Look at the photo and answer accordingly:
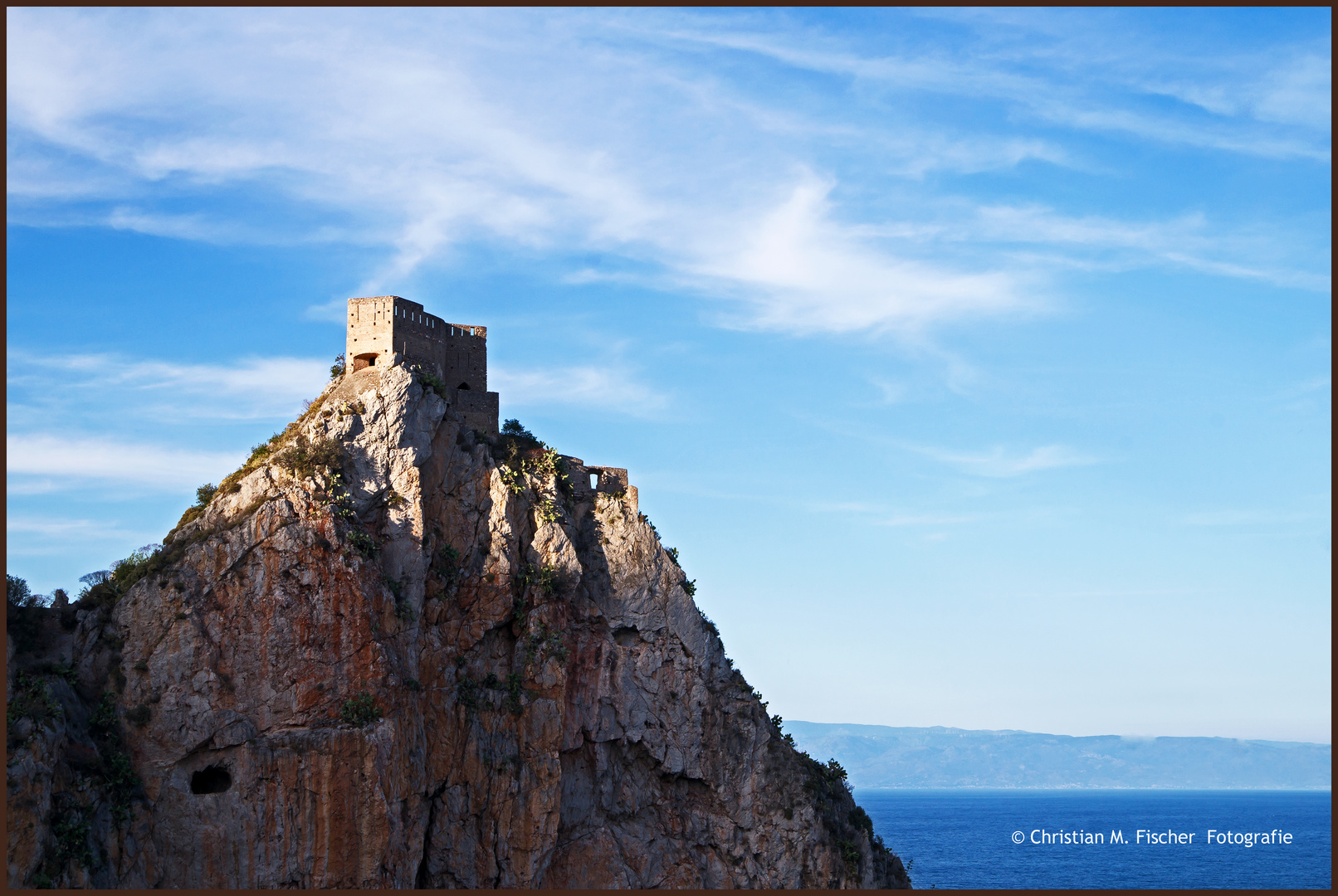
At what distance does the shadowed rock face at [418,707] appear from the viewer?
5562 centimetres

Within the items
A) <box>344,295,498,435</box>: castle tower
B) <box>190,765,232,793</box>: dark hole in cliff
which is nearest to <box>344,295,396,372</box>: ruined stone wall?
<box>344,295,498,435</box>: castle tower

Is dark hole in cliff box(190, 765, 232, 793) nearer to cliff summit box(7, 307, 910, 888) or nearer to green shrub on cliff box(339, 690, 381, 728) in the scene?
cliff summit box(7, 307, 910, 888)

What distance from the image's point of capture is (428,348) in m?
69.4

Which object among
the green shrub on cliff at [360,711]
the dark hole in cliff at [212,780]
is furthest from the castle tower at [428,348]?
the dark hole in cliff at [212,780]

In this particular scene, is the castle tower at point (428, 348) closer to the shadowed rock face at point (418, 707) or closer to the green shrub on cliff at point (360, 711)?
the shadowed rock face at point (418, 707)

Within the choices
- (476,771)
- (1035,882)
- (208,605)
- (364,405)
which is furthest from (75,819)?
(1035,882)

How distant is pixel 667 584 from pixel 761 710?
1014 centimetres

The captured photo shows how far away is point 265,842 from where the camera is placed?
55562mm

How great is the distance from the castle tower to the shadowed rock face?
8.52ft

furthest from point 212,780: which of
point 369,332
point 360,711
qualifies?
point 369,332

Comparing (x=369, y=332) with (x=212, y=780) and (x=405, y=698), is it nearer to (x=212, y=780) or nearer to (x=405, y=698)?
(x=405, y=698)

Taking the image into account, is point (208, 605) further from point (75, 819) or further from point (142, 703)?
point (75, 819)

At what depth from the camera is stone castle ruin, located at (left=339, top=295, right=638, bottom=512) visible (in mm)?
67062

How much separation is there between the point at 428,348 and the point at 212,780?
25635mm
